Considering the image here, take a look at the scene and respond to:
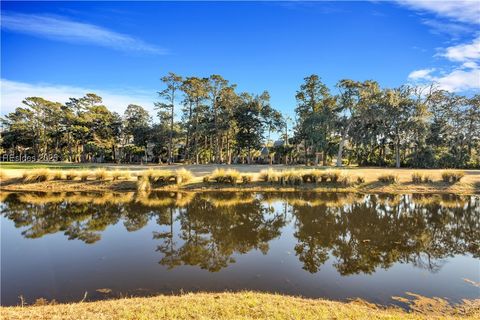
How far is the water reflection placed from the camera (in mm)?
6973

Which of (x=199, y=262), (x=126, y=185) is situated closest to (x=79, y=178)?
(x=126, y=185)

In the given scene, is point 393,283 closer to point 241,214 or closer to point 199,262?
point 199,262

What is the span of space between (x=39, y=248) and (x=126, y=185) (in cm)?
1073

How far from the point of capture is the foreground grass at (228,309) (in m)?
3.95

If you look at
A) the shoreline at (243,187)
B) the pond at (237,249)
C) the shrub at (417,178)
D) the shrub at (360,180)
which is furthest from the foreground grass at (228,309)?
the shrub at (417,178)

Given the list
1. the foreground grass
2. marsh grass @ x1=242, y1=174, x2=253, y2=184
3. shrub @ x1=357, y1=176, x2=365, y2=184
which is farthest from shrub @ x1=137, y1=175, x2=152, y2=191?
shrub @ x1=357, y1=176, x2=365, y2=184

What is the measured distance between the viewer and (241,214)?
1130cm

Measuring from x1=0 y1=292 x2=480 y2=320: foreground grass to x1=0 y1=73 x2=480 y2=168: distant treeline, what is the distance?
31586 mm

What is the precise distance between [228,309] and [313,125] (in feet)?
107

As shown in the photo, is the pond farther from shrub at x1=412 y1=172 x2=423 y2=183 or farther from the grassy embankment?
shrub at x1=412 y1=172 x2=423 y2=183

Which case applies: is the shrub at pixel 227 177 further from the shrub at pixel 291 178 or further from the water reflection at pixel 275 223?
the shrub at pixel 291 178

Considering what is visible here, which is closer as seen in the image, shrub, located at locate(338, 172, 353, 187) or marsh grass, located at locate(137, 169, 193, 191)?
marsh grass, located at locate(137, 169, 193, 191)

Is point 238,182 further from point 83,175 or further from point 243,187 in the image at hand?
point 83,175

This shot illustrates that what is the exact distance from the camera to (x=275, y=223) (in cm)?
1023
